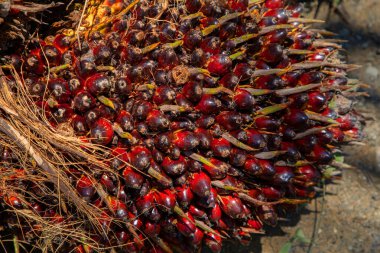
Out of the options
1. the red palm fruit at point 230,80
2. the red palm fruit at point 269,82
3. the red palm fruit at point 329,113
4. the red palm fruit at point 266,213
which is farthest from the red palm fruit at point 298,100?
the red palm fruit at point 266,213

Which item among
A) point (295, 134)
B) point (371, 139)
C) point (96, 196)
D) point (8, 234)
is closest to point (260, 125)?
point (295, 134)

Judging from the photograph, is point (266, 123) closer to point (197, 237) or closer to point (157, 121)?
point (157, 121)

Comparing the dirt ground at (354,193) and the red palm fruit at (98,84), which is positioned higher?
the red palm fruit at (98,84)

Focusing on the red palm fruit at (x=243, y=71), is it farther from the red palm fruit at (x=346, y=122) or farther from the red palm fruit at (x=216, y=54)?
the red palm fruit at (x=346, y=122)

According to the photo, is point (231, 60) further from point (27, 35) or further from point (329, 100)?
point (27, 35)

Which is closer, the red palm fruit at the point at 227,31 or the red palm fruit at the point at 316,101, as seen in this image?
the red palm fruit at the point at 227,31

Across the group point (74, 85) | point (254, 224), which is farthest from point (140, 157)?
point (254, 224)

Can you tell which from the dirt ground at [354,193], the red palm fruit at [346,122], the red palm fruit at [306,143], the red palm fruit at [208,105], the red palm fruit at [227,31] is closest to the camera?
the red palm fruit at [208,105]

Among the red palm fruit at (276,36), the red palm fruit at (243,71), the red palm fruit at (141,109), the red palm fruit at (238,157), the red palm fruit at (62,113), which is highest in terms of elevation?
the red palm fruit at (276,36)
